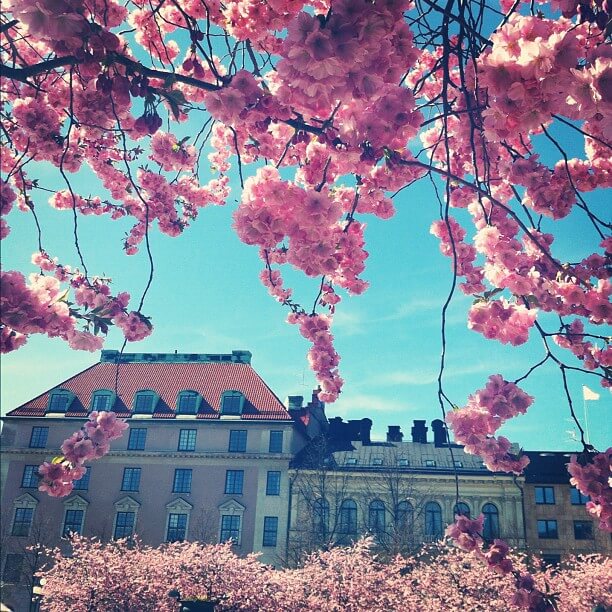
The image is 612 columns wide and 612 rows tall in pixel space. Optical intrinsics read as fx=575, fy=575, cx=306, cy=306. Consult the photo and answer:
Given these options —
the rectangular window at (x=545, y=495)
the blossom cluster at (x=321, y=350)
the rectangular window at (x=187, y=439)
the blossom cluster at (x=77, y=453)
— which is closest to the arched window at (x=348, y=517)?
the rectangular window at (x=187, y=439)

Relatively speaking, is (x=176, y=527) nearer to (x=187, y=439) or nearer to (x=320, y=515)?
(x=187, y=439)

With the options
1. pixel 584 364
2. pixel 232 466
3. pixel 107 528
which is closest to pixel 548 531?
pixel 232 466

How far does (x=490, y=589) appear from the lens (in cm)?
1647

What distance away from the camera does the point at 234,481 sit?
28906 millimetres

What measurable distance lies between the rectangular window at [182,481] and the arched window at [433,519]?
38.5 feet

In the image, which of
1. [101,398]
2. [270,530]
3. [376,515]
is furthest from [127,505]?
[376,515]

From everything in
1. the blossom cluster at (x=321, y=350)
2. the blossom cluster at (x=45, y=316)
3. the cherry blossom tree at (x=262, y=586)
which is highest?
the blossom cluster at (x=321, y=350)

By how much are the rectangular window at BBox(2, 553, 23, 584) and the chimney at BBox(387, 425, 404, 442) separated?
1950 cm

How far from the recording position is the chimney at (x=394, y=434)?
31656mm

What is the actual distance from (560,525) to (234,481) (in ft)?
51.3

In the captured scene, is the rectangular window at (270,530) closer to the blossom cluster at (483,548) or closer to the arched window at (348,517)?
the arched window at (348,517)

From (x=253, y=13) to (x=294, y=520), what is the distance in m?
27.0

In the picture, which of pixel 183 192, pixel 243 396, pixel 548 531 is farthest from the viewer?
pixel 243 396

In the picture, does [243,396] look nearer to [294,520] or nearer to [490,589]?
[294,520]
